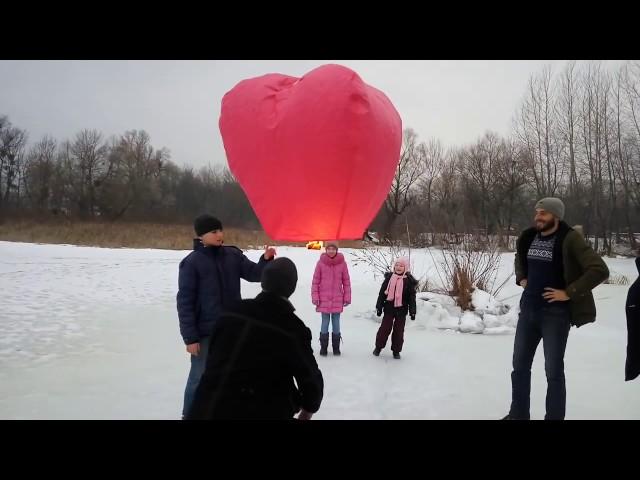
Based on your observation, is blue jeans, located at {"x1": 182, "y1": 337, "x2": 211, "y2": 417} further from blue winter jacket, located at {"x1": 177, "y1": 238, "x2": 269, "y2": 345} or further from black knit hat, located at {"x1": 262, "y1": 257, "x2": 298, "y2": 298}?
black knit hat, located at {"x1": 262, "y1": 257, "x2": 298, "y2": 298}

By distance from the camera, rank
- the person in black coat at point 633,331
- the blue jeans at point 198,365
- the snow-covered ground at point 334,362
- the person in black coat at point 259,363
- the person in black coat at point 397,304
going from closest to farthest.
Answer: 1. the person in black coat at point 259,363
2. the blue jeans at point 198,365
3. the person in black coat at point 633,331
4. the snow-covered ground at point 334,362
5. the person in black coat at point 397,304

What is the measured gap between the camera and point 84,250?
17.2 meters

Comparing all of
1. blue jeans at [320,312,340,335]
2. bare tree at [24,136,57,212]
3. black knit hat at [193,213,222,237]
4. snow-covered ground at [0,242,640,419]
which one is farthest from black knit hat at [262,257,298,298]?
bare tree at [24,136,57,212]

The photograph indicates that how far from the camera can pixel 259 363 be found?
1.79 metres

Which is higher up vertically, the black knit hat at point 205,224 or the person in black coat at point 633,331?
the black knit hat at point 205,224

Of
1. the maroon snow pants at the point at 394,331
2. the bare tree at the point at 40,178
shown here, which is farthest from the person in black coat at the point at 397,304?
the bare tree at the point at 40,178

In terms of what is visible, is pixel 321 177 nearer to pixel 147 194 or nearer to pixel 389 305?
pixel 389 305

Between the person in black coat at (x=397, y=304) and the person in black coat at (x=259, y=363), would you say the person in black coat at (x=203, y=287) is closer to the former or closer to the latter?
the person in black coat at (x=259, y=363)

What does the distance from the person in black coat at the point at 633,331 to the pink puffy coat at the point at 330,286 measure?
2935mm

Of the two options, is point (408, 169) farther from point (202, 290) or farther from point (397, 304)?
point (202, 290)

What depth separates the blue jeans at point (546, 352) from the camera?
2994 mm

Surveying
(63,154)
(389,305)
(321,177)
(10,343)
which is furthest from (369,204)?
(63,154)

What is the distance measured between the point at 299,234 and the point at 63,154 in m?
33.3

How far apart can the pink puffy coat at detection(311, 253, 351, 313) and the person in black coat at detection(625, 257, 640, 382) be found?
2.93m
